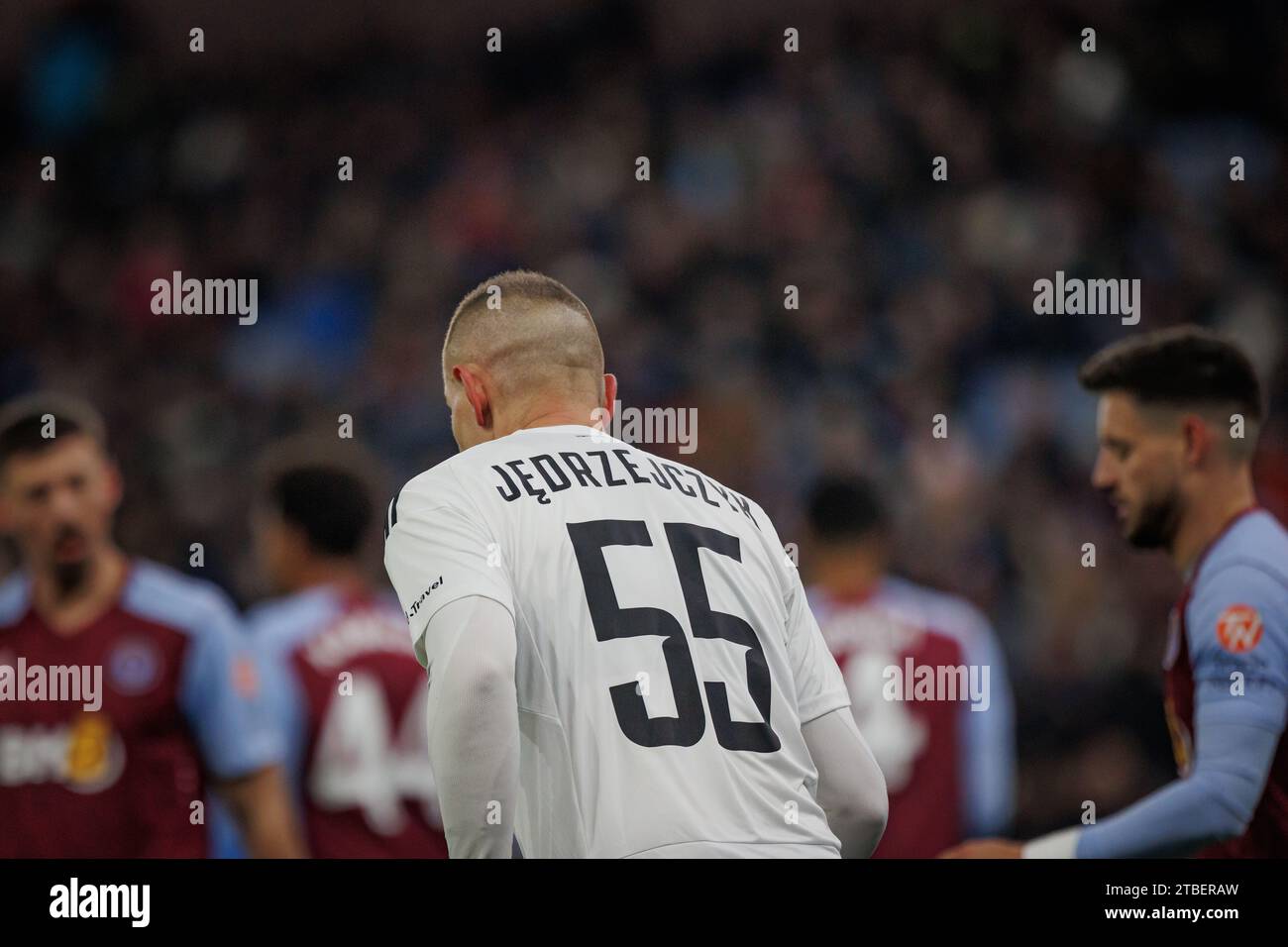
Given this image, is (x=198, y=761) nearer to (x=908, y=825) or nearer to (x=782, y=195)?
(x=908, y=825)

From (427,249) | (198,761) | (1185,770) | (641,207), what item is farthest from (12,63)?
(1185,770)

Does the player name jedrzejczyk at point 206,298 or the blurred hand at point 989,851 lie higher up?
the player name jedrzejczyk at point 206,298

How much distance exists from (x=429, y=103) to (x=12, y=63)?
2446mm

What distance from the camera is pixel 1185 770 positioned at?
417cm

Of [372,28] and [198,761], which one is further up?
[372,28]

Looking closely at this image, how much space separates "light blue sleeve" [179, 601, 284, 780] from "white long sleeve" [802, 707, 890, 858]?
248 cm

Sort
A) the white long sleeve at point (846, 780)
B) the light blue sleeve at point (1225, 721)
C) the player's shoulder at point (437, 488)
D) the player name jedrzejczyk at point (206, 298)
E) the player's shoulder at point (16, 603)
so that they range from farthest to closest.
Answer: the player name jedrzejczyk at point (206, 298)
the player's shoulder at point (16, 603)
the light blue sleeve at point (1225, 721)
the white long sleeve at point (846, 780)
the player's shoulder at point (437, 488)

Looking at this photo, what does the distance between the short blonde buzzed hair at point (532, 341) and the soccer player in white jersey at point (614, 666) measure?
0.14 m

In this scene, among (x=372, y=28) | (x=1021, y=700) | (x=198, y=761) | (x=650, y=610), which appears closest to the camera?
(x=650, y=610)

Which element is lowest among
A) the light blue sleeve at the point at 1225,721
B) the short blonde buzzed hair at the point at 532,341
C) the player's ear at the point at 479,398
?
the light blue sleeve at the point at 1225,721

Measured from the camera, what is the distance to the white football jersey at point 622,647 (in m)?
2.35

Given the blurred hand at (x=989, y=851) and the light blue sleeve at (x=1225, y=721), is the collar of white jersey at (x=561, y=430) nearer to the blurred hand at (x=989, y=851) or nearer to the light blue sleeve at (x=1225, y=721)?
the blurred hand at (x=989, y=851)

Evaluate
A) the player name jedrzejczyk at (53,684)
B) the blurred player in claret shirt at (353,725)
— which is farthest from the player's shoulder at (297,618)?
the player name jedrzejczyk at (53,684)
